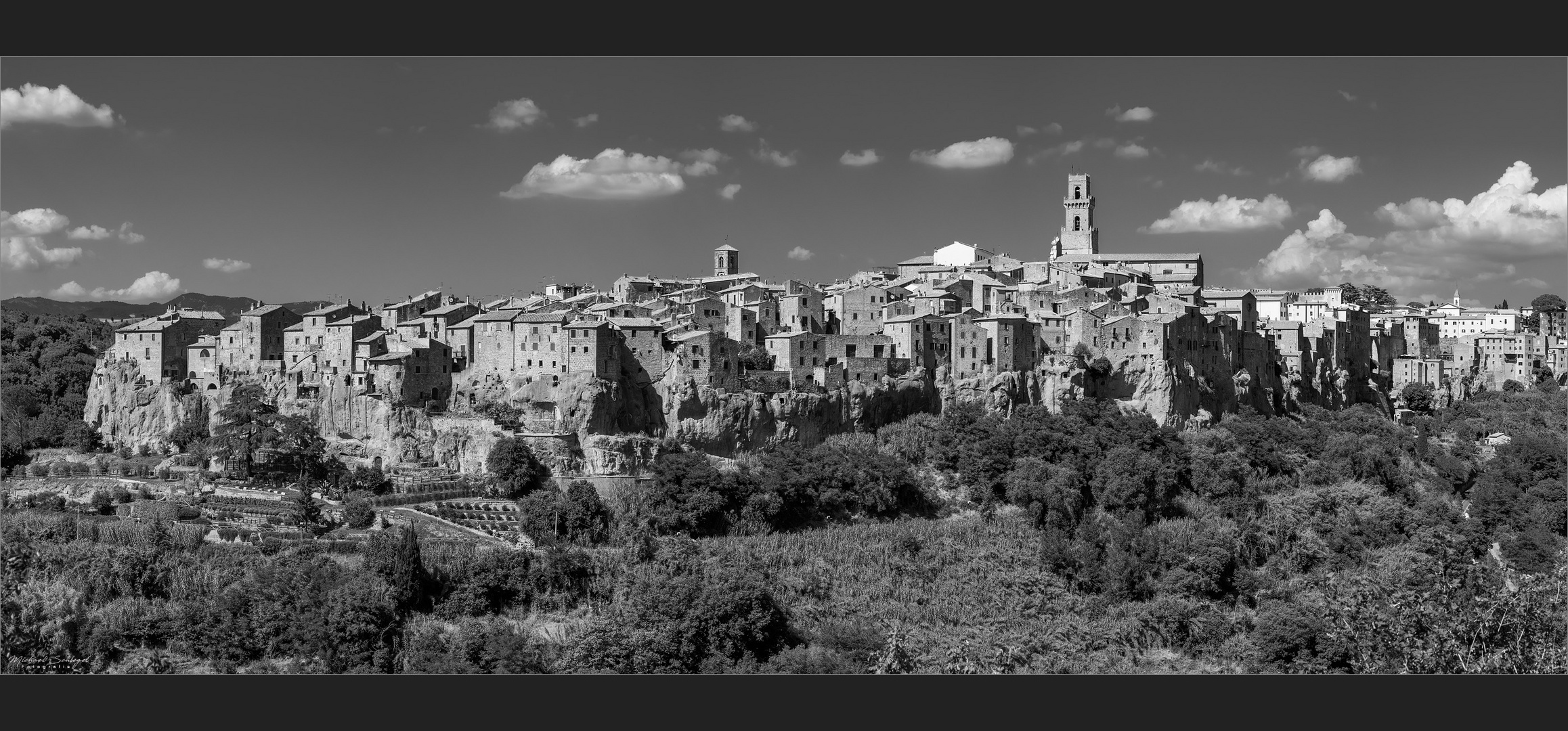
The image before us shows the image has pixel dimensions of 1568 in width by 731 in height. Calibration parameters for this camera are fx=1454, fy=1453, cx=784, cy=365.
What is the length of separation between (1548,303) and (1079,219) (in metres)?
26.9

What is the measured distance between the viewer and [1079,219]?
6181cm

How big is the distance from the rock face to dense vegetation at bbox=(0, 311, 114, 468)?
994mm

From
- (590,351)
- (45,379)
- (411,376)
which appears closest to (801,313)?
(590,351)

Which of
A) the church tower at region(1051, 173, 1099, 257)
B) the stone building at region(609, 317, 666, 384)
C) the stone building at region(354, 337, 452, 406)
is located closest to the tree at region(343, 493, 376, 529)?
the stone building at region(354, 337, 452, 406)

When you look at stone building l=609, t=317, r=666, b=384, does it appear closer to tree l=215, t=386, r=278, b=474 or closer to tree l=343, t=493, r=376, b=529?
tree l=343, t=493, r=376, b=529

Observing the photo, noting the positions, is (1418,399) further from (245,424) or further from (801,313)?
(245,424)

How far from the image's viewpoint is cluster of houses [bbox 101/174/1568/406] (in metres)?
34.3

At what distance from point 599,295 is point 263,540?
665 inches

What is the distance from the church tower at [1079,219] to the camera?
200 ft

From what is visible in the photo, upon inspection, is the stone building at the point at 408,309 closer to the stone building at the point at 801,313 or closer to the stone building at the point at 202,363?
the stone building at the point at 202,363

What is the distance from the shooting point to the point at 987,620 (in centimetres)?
2873

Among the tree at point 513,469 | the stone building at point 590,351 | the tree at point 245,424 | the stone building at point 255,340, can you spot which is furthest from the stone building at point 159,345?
the stone building at point 590,351

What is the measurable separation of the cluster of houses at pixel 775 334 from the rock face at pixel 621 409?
14.2 inches

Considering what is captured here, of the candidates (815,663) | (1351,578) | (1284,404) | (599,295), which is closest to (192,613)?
(815,663)
